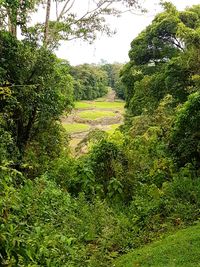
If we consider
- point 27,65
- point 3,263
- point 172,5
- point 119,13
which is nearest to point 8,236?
point 3,263

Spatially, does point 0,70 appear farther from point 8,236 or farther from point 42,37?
point 8,236

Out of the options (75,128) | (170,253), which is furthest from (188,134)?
(75,128)

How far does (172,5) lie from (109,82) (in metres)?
48.3

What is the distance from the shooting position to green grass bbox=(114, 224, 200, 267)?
19.7 ft

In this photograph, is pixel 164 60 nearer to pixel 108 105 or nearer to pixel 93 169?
pixel 93 169

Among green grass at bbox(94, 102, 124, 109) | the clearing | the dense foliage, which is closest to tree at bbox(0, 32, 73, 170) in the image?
the dense foliage

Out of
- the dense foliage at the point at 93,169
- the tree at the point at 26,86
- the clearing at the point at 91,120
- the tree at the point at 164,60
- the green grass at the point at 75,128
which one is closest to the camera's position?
the dense foliage at the point at 93,169

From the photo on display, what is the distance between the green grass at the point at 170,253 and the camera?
6.01m

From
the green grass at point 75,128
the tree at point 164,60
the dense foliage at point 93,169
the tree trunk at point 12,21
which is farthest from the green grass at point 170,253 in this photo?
the green grass at point 75,128

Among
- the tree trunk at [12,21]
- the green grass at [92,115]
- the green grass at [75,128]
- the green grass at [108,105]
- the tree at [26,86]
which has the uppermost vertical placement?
the tree trunk at [12,21]

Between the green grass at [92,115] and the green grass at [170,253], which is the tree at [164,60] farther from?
the green grass at [92,115]

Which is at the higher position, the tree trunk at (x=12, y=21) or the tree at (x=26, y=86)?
the tree trunk at (x=12, y=21)

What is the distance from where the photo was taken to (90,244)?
6863 millimetres

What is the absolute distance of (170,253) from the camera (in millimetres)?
6293
